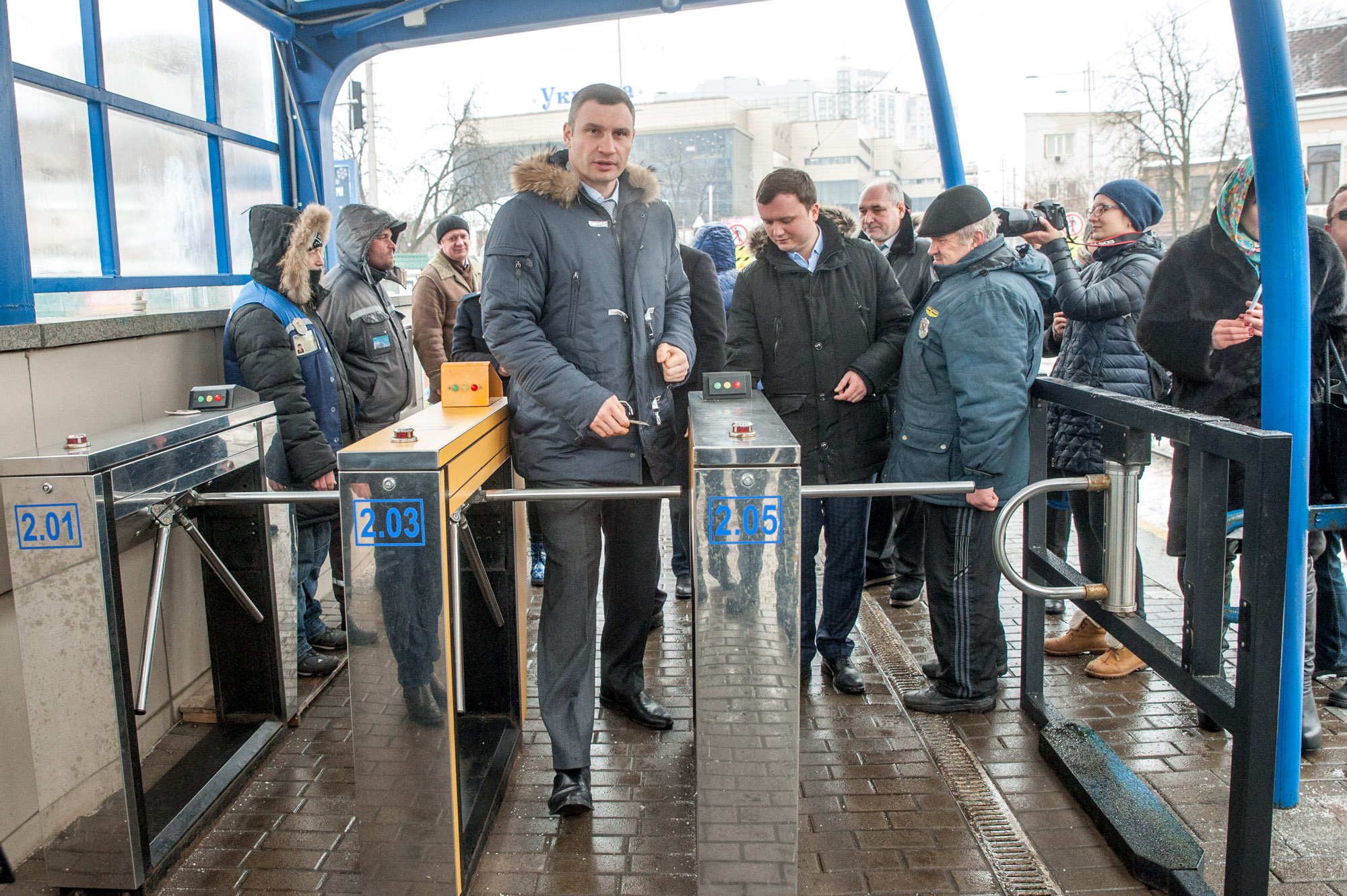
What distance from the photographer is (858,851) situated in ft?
8.23

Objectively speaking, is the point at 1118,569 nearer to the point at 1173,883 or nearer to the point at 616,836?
the point at 1173,883

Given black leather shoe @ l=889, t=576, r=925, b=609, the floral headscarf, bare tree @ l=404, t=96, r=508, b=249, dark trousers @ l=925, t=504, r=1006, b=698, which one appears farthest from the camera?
bare tree @ l=404, t=96, r=508, b=249

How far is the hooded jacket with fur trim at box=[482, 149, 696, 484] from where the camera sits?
2.55 m

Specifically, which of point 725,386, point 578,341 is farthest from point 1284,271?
point 578,341

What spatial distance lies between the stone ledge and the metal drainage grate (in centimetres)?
265

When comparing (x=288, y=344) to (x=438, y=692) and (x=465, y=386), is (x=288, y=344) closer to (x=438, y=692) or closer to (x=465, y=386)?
(x=465, y=386)

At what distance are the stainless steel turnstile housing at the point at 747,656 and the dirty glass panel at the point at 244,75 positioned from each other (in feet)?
11.4

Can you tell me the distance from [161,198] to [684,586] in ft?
8.87

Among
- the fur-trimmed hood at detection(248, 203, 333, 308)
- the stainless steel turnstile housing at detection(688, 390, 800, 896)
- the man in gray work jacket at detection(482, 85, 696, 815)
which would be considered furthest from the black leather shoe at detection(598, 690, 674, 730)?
the fur-trimmed hood at detection(248, 203, 333, 308)

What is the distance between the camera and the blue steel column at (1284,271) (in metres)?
2.38

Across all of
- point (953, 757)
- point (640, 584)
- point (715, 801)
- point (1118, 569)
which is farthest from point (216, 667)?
point (1118, 569)

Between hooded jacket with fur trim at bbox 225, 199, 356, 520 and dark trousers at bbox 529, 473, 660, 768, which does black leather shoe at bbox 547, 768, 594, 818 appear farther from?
hooded jacket with fur trim at bbox 225, 199, 356, 520

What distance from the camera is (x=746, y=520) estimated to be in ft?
6.73

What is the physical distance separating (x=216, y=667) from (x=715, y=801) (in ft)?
6.22
